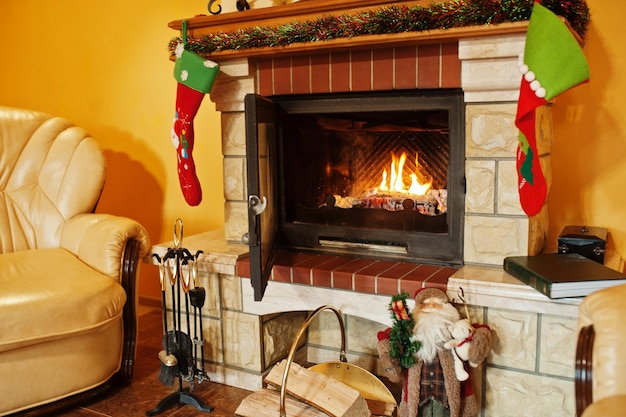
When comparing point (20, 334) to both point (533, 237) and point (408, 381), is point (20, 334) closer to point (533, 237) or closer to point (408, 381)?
point (408, 381)

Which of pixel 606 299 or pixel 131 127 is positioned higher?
pixel 131 127

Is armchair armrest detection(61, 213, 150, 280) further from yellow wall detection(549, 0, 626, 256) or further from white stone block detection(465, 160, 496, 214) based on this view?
yellow wall detection(549, 0, 626, 256)

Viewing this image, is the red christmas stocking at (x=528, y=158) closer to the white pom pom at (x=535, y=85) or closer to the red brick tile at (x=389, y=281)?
the white pom pom at (x=535, y=85)

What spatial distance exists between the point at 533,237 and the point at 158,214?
1893mm

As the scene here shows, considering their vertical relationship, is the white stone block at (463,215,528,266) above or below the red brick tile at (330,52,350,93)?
below

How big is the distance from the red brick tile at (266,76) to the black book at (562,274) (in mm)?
1047

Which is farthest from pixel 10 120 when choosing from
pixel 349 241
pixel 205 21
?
pixel 349 241

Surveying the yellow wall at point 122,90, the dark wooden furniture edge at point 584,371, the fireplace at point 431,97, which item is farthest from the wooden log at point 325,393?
the yellow wall at point 122,90

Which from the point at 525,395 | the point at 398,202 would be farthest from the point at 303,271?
the point at 525,395

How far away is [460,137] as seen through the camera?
2.03m

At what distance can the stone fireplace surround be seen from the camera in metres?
1.79

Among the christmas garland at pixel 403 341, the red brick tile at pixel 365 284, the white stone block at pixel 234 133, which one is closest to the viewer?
the christmas garland at pixel 403 341

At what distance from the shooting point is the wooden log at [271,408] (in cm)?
174

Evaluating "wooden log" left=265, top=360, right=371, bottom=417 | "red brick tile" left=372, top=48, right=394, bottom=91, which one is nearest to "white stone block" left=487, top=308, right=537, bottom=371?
"wooden log" left=265, top=360, right=371, bottom=417
